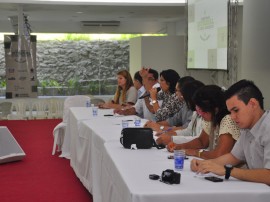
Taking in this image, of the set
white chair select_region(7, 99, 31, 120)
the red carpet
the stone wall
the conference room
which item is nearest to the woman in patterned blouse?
the conference room

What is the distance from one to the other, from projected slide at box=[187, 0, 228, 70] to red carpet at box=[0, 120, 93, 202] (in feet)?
9.27

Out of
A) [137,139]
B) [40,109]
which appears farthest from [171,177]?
[40,109]

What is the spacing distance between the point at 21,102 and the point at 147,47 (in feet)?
10.6

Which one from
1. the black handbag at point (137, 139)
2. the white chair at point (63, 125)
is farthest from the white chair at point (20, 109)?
the black handbag at point (137, 139)

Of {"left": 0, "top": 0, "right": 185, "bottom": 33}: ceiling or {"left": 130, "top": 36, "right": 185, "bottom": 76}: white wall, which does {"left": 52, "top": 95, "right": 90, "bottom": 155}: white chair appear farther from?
{"left": 130, "top": 36, "right": 185, "bottom": 76}: white wall

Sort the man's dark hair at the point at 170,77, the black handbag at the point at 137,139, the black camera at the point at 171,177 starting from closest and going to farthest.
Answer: the black camera at the point at 171,177 < the black handbag at the point at 137,139 < the man's dark hair at the point at 170,77

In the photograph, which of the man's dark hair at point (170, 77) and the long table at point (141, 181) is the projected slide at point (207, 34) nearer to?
the man's dark hair at point (170, 77)

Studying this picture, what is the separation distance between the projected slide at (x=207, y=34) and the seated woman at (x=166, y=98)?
1.75 metres

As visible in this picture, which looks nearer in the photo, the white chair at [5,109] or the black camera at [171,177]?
the black camera at [171,177]

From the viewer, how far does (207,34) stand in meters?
7.89

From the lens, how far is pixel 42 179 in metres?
5.42

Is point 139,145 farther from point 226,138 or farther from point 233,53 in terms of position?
point 233,53

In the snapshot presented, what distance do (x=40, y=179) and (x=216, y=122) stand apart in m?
2.88

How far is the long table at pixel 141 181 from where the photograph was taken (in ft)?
7.33
